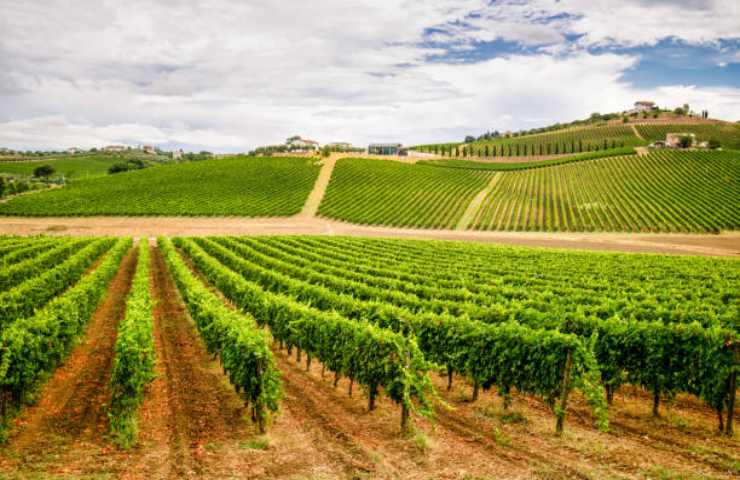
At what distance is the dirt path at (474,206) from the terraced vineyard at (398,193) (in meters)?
1.03

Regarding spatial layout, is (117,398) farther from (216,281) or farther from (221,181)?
(221,181)

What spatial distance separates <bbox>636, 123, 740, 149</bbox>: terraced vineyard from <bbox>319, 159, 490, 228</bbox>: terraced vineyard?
296ft

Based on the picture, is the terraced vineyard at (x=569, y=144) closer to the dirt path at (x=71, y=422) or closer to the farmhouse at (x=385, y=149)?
the farmhouse at (x=385, y=149)

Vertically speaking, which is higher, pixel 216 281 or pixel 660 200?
pixel 660 200

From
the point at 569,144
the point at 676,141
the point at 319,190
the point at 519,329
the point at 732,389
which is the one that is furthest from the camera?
the point at 569,144

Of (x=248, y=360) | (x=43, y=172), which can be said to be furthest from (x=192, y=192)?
(x=248, y=360)

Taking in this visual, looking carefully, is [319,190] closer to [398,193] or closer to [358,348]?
[398,193]

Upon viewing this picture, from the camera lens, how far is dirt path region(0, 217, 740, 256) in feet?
211

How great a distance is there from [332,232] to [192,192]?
124 feet

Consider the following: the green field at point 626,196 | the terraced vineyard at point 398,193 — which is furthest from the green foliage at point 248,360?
the green field at point 626,196

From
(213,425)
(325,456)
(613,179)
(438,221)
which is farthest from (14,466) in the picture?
(613,179)

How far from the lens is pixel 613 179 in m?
106

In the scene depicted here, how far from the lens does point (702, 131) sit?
174m

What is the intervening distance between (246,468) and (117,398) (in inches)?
163
